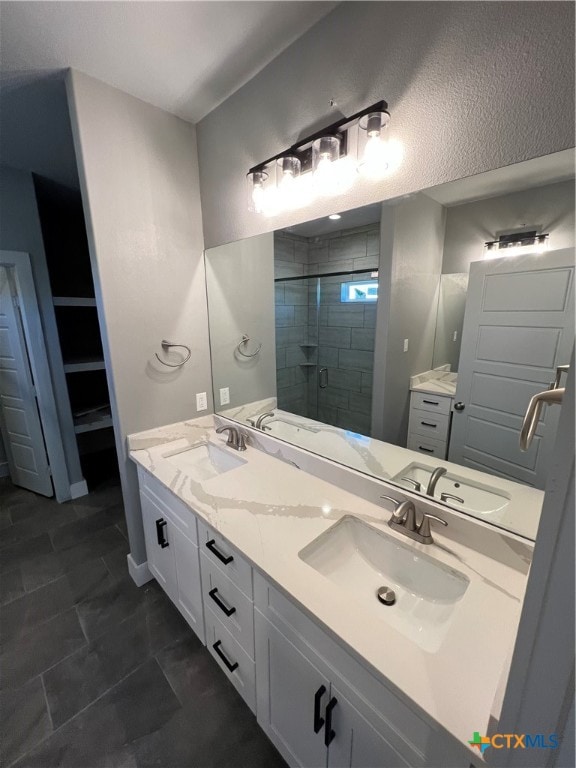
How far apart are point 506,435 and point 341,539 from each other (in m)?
0.64

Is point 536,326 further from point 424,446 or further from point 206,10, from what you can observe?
point 206,10

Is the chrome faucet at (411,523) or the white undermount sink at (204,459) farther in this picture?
the white undermount sink at (204,459)

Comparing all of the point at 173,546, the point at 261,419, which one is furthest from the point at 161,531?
the point at 261,419

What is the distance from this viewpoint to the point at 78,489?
9.06 ft

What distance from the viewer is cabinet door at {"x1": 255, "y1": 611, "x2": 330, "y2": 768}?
833 mm

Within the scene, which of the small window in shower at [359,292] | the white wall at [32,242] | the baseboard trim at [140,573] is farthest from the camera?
the white wall at [32,242]

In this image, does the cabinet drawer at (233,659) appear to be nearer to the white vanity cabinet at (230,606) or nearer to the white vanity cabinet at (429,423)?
the white vanity cabinet at (230,606)

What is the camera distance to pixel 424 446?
1142 millimetres

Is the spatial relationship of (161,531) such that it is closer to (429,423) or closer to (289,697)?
(289,697)

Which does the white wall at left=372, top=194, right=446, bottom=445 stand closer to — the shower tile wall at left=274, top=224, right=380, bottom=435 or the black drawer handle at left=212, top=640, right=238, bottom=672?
the shower tile wall at left=274, top=224, right=380, bottom=435

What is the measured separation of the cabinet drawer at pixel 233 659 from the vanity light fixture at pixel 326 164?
5.79 ft

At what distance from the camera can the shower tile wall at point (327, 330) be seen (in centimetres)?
129

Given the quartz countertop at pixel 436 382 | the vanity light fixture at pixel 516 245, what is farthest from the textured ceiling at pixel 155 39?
the quartz countertop at pixel 436 382

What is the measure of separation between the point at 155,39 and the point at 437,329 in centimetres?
148
